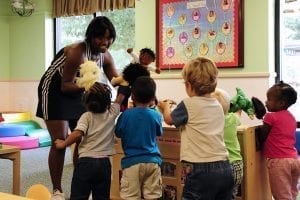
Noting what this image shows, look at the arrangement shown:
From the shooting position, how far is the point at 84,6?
5832 millimetres

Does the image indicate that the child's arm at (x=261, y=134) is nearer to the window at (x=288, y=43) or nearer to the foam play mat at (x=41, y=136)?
the window at (x=288, y=43)

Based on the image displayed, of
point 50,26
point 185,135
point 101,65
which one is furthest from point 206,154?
point 50,26

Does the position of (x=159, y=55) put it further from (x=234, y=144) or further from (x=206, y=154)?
(x=206, y=154)

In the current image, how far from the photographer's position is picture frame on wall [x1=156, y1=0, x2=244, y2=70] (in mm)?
4312

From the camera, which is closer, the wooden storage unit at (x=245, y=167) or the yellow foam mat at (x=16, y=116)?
the wooden storage unit at (x=245, y=167)

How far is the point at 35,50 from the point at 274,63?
384 cm

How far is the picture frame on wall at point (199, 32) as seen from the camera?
14.1 ft

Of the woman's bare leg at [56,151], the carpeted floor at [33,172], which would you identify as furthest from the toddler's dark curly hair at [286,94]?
the carpeted floor at [33,172]

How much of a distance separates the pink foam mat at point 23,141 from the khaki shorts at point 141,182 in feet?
11.9

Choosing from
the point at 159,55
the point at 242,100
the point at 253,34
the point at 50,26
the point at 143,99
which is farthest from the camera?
the point at 50,26

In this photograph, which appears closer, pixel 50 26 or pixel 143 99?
pixel 143 99

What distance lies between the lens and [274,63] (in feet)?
14.2

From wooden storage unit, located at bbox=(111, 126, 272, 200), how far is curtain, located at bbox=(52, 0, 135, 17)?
319 cm

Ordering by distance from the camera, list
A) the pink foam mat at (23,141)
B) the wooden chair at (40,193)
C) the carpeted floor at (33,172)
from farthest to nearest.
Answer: the pink foam mat at (23,141), the carpeted floor at (33,172), the wooden chair at (40,193)
